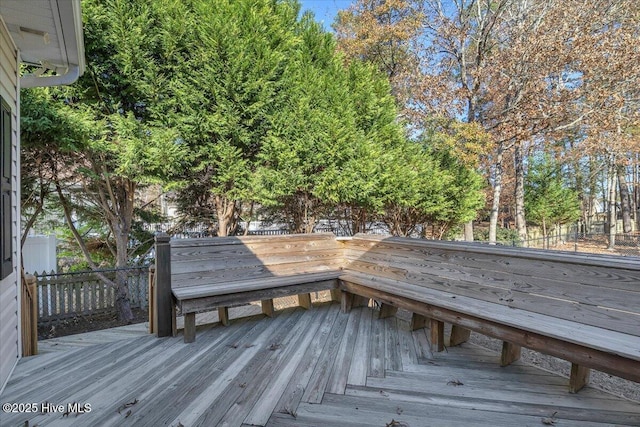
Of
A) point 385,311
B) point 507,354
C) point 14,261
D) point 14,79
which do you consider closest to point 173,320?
point 14,261

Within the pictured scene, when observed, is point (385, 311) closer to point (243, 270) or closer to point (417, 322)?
point (417, 322)

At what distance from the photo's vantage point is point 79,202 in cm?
550

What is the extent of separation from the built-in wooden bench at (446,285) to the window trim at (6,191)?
41.1 inches

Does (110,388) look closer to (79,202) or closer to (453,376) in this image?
(453,376)

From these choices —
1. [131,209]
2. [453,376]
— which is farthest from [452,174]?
[131,209]

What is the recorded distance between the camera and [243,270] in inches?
143

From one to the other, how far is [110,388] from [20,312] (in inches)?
45.7

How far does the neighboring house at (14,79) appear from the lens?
2.18 meters

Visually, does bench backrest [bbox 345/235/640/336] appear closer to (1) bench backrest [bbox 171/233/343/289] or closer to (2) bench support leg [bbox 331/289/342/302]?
(1) bench backrest [bbox 171/233/343/289]

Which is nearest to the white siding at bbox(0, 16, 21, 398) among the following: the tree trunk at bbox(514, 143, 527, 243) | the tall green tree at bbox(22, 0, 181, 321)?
the tall green tree at bbox(22, 0, 181, 321)

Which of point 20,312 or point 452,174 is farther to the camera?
point 452,174

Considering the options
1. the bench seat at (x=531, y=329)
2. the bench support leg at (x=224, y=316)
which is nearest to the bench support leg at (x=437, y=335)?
the bench seat at (x=531, y=329)

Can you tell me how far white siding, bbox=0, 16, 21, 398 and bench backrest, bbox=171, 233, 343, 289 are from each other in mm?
1154

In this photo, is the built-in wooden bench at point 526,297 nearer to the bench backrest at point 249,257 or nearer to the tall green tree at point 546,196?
the bench backrest at point 249,257
